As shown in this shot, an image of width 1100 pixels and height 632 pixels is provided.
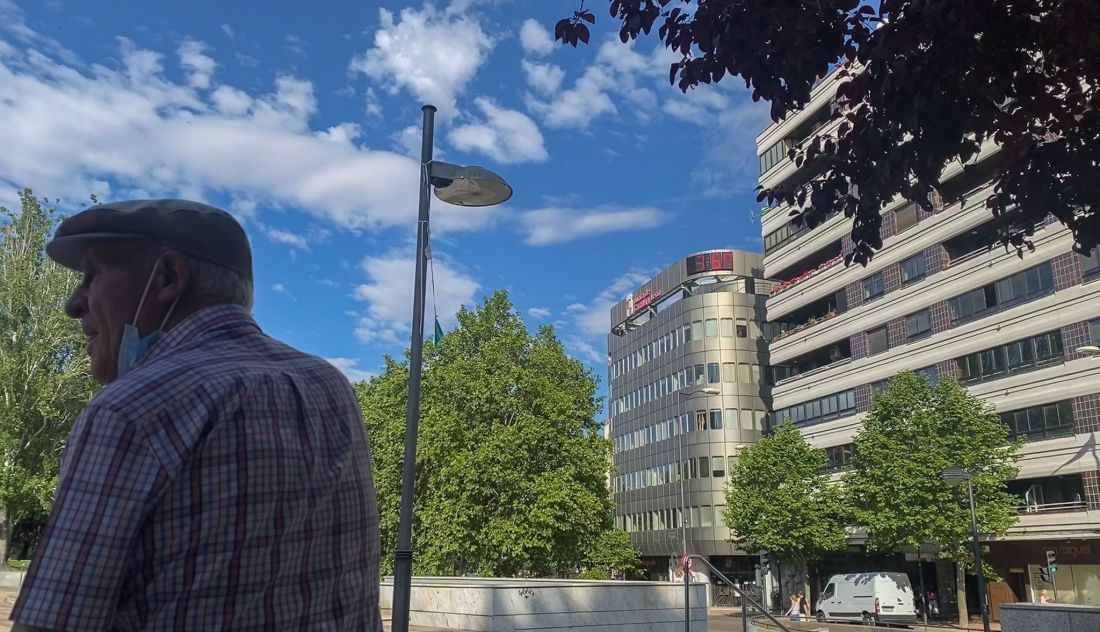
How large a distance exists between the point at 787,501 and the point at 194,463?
45.5 meters

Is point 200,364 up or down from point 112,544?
up

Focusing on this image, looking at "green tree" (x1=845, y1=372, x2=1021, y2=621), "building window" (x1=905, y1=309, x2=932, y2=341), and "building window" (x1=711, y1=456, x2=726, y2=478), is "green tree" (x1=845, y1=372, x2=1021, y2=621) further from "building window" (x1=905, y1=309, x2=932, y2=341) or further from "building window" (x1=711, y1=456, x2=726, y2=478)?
"building window" (x1=711, y1=456, x2=726, y2=478)

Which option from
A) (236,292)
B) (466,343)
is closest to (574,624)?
(236,292)

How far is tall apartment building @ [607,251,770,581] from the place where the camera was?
60.6 m

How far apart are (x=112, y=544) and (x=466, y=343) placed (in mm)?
38771

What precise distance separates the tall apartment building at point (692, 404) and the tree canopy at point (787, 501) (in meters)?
10.2

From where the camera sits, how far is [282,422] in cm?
140

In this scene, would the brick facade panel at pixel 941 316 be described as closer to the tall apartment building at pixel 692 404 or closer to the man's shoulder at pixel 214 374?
the tall apartment building at pixel 692 404

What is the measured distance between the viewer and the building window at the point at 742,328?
62188 millimetres

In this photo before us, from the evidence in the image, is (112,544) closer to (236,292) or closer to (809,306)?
(236,292)

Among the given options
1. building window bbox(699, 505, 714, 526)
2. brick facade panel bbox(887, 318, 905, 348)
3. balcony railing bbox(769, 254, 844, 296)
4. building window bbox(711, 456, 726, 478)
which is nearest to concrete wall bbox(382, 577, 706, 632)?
brick facade panel bbox(887, 318, 905, 348)

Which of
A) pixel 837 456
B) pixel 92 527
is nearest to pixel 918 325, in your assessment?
pixel 837 456

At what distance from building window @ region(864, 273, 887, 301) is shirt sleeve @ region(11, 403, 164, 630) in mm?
47096

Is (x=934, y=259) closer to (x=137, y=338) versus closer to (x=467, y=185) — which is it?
(x=467, y=185)
